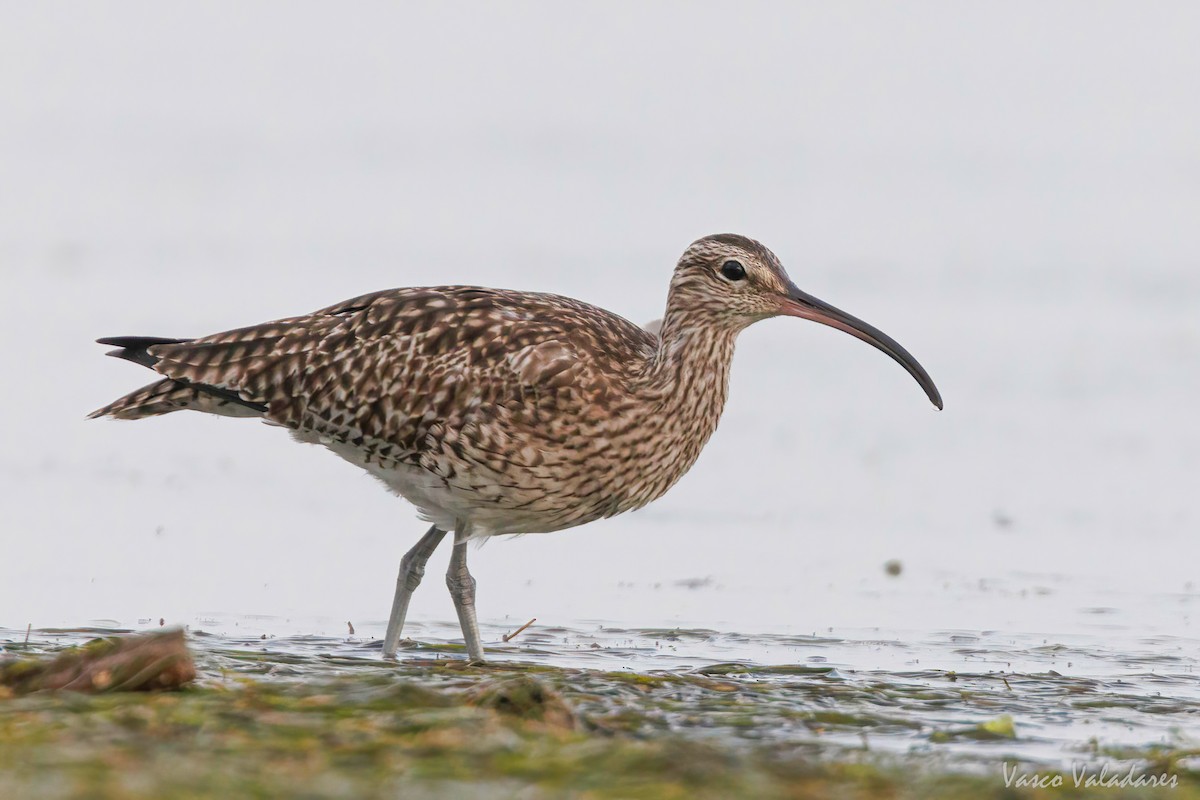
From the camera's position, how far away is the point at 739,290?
28.9 ft

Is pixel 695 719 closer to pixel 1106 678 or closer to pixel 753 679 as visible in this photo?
pixel 753 679

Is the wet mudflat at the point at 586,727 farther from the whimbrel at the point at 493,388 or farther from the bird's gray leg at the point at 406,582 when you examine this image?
the whimbrel at the point at 493,388

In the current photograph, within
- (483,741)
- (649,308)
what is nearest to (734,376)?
(649,308)

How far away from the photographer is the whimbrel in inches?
331

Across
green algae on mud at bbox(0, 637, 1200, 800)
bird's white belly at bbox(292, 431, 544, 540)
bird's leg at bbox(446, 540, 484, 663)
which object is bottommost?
green algae on mud at bbox(0, 637, 1200, 800)

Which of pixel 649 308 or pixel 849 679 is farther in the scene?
pixel 649 308

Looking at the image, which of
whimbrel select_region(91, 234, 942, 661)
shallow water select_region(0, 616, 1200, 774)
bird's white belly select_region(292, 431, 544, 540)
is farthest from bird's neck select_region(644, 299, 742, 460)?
shallow water select_region(0, 616, 1200, 774)

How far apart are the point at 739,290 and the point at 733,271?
10 cm

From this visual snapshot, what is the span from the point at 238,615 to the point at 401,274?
1271 cm

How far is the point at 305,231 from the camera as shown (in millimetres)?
24844

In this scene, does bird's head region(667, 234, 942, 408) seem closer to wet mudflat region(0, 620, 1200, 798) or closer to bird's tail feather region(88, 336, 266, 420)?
wet mudflat region(0, 620, 1200, 798)

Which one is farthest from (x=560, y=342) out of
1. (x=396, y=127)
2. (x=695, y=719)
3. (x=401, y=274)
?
(x=396, y=127)

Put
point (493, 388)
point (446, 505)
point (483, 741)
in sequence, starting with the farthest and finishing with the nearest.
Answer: point (446, 505), point (493, 388), point (483, 741)

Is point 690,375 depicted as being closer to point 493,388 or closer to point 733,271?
point 733,271
